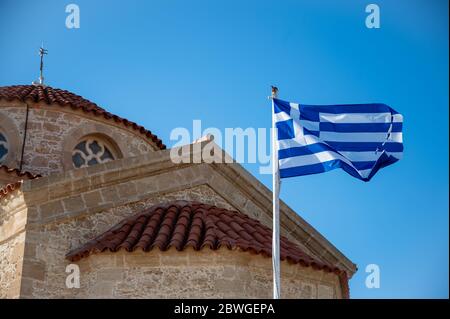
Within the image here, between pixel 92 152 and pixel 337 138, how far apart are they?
6404mm

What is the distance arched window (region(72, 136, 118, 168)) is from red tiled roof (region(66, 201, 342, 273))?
11.9 feet

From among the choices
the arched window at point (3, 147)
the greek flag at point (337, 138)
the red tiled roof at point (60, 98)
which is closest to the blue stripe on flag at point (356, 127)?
the greek flag at point (337, 138)

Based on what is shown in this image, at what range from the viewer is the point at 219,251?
13016mm

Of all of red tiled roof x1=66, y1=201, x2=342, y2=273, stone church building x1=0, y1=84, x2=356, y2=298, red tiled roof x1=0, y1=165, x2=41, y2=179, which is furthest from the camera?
red tiled roof x1=0, y1=165, x2=41, y2=179

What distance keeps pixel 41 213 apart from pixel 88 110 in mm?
4799

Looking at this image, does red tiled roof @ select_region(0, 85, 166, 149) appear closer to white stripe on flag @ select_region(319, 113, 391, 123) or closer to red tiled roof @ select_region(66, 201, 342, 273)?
red tiled roof @ select_region(66, 201, 342, 273)

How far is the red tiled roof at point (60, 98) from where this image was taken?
18.0 metres

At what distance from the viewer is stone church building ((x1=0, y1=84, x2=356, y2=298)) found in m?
13.0

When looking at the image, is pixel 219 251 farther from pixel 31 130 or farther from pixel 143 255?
pixel 31 130

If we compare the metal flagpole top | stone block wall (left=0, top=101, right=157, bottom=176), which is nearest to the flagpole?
the metal flagpole top

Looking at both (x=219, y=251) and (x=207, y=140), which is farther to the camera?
(x=207, y=140)
